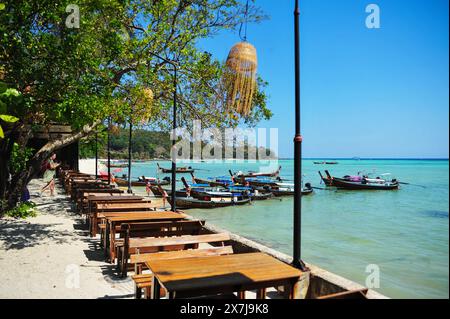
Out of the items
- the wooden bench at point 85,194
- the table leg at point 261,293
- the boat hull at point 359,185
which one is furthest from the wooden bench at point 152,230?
the boat hull at point 359,185

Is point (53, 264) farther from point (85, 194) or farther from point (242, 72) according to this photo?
point (85, 194)

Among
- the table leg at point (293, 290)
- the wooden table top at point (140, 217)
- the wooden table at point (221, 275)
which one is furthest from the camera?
the wooden table top at point (140, 217)

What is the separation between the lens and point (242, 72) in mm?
5359

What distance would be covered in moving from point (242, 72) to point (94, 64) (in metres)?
5.39

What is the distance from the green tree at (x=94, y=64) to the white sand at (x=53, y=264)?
2918 mm

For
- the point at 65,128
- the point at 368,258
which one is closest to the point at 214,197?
the point at 65,128

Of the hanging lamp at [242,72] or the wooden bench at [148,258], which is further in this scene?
the hanging lamp at [242,72]

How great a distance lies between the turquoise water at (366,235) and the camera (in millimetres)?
6913

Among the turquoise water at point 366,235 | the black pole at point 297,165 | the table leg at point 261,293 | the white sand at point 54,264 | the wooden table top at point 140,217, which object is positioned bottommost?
the turquoise water at point 366,235

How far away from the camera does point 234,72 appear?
5410mm

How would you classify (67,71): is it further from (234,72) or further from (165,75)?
(234,72)

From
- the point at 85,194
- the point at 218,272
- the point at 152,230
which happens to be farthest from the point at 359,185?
the point at 218,272

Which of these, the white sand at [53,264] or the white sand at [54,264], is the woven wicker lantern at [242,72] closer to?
the white sand at [54,264]
